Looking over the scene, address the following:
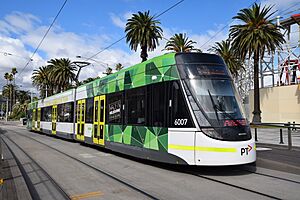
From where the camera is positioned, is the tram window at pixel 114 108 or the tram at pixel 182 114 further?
the tram window at pixel 114 108

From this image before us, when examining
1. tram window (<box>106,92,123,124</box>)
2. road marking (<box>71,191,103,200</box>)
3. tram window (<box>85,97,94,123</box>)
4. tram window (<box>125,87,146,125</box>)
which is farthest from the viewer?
tram window (<box>85,97,94,123</box>)

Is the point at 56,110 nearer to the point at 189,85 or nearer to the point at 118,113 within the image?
the point at 118,113

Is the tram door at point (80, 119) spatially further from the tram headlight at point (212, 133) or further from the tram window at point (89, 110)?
the tram headlight at point (212, 133)

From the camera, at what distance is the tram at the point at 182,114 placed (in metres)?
8.10

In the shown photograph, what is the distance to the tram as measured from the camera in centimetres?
810

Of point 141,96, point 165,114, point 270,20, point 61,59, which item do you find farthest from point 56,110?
point 61,59

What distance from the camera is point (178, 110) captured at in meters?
8.70

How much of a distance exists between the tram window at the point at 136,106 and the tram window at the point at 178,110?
157cm

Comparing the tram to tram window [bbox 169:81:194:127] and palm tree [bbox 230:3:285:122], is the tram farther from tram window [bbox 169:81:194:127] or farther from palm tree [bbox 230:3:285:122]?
palm tree [bbox 230:3:285:122]

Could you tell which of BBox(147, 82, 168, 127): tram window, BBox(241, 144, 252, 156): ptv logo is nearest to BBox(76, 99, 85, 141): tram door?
BBox(147, 82, 168, 127): tram window

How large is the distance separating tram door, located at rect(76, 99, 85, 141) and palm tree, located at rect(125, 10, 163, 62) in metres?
17.8

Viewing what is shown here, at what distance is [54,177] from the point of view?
8.38m

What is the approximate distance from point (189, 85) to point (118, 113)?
4.35 m

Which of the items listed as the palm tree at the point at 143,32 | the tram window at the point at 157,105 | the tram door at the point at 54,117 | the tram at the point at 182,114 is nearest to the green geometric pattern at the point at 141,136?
the tram at the point at 182,114
